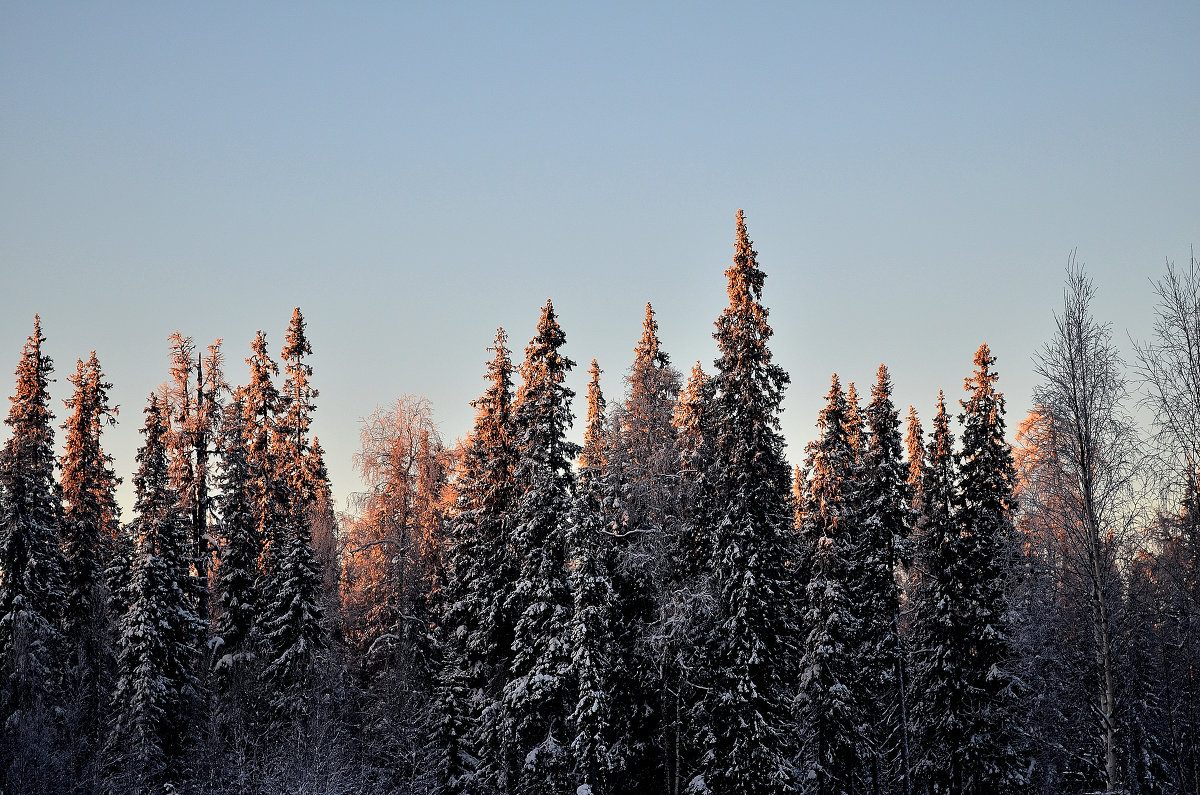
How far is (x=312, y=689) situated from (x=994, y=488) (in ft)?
92.7

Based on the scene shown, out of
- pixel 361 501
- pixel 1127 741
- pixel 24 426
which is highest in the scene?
pixel 24 426

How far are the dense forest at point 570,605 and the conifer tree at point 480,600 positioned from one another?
0.14 metres

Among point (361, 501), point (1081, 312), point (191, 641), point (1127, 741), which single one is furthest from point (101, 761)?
point (1127, 741)

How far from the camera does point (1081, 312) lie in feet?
78.4

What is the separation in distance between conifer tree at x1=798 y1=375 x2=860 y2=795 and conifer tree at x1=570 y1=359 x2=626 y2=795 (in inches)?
320

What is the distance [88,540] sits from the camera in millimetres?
43406

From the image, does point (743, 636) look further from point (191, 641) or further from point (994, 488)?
point (191, 641)

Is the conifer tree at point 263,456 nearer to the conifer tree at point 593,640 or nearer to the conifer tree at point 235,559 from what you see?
the conifer tree at point 235,559

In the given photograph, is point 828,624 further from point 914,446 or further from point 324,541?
point 324,541

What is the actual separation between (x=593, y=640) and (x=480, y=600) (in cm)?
675

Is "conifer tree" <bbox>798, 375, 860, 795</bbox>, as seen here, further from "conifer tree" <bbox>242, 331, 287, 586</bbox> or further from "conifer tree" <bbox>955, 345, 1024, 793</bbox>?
"conifer tree" <bbox>242, 331, 287, 586</bbox>

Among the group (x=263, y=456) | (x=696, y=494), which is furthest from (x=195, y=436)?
(x=696, y=494)

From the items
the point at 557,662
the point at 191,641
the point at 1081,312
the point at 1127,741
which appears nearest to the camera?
the point at 1081,312

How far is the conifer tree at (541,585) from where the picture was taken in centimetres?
3281
